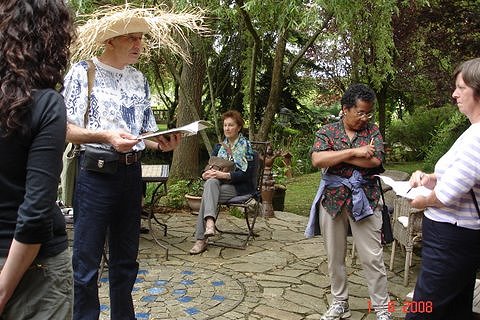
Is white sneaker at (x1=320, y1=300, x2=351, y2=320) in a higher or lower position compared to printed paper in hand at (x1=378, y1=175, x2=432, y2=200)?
lower

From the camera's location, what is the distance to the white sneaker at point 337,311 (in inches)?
141

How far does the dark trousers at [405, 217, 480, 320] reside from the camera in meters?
2.31

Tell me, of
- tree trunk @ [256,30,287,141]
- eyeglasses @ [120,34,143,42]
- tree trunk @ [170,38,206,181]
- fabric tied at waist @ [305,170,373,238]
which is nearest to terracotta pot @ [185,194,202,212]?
tree trunk @ [256,30,287,141]

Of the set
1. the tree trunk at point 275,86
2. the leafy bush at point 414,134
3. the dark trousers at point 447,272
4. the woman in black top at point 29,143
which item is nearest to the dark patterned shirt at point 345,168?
the dark trousers at point 447,272

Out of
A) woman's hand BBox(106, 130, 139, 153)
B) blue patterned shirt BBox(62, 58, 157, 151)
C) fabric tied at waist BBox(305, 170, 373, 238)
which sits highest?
blue patterned shirt BBox(62, 58, 157, 151)

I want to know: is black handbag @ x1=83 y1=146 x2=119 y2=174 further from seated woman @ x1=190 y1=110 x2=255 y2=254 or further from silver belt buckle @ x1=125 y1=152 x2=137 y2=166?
seated woman @ x1=190 y1=110 x2=255 y2=254

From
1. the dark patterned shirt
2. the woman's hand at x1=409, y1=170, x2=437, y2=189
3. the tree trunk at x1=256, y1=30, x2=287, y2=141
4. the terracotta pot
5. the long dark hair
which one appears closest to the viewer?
the long dark hair

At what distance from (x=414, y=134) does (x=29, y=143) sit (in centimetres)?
1376

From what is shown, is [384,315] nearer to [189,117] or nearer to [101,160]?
[101,160]

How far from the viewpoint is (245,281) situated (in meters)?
4.42

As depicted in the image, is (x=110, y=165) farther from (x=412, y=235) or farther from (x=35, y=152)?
(x=412, y=235)

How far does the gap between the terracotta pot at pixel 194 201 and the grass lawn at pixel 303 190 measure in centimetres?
194

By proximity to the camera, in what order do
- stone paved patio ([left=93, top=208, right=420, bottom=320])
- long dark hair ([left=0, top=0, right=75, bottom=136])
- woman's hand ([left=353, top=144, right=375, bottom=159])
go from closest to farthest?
long dark hair ([left=0, top=0, right=75, bottom=136]) < woman's hand ([left=353, top=144, right=375, bottom=159]) < stone paved patio ([left=93, top=208, right=420, bottom=320])

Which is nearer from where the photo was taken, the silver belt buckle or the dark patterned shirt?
the silver belt buckle
